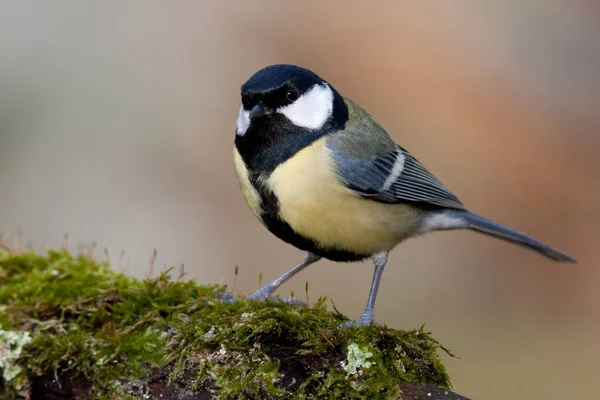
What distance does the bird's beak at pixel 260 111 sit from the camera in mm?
3053

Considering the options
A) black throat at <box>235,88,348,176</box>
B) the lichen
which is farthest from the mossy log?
black throat at <box>235,88,348,176</box>

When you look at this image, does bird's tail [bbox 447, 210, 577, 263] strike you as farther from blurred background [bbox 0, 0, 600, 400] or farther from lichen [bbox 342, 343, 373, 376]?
blurred background [bbox 0, 0, 600, 400]

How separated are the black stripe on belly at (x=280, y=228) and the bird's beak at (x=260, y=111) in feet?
1.01

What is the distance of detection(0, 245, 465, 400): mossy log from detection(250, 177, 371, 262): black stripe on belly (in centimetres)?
37

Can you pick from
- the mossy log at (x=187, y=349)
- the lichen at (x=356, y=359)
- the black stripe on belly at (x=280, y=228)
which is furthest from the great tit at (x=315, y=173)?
the lichen at (x=356, y=359)

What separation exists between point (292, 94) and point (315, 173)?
408mm

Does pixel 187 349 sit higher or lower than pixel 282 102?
lower

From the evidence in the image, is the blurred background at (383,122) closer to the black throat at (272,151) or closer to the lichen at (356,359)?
the black throat at (272,151)

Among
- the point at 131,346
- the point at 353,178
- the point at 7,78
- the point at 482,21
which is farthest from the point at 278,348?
the point at 482,21

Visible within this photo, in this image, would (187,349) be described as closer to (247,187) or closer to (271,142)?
(247,187)

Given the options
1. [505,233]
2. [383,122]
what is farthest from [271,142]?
[383,122]

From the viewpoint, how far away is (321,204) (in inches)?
120

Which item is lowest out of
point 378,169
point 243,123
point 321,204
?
point 321,204

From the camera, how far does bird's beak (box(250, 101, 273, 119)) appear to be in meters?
3.05
